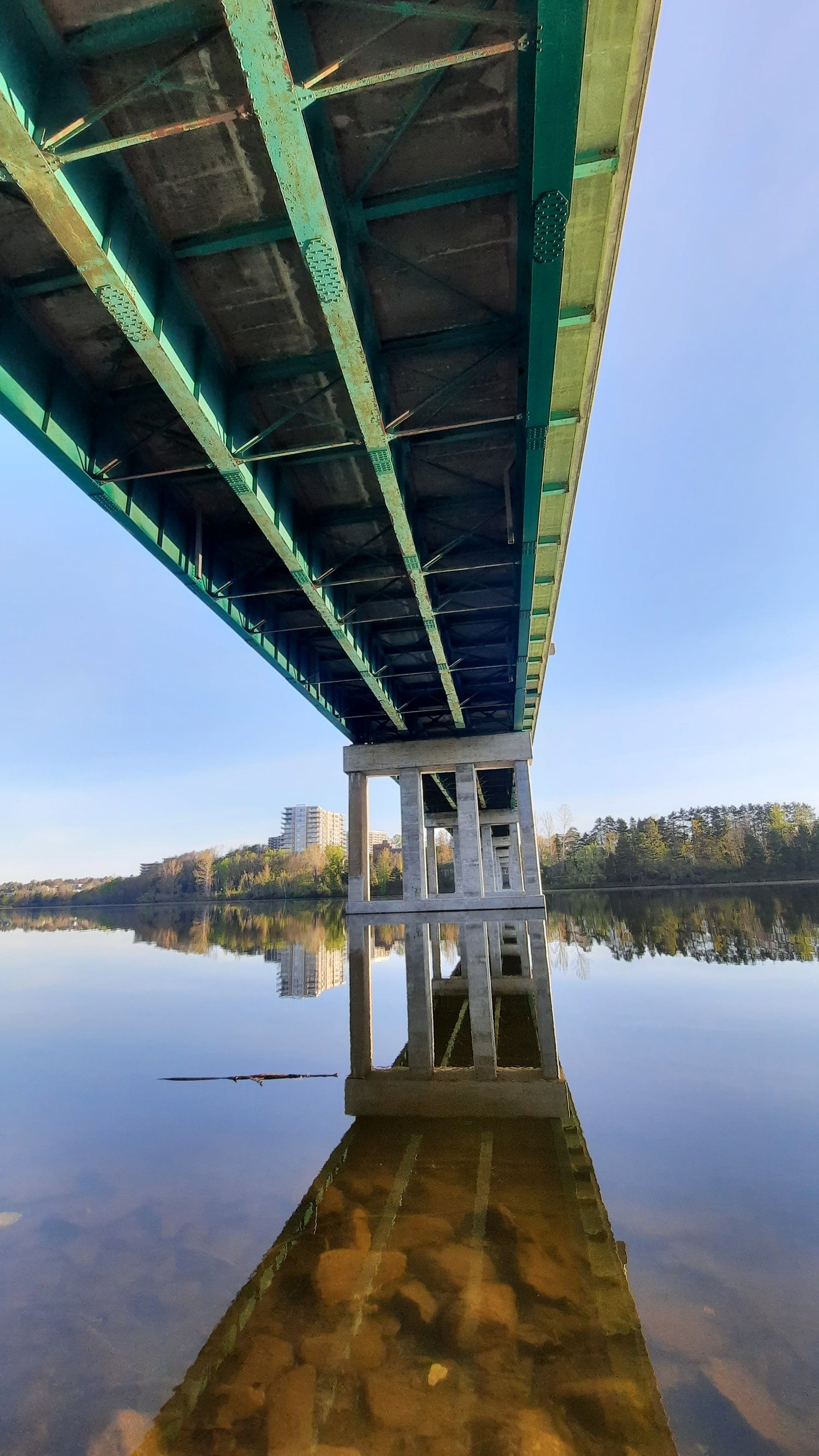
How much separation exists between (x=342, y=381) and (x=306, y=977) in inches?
988

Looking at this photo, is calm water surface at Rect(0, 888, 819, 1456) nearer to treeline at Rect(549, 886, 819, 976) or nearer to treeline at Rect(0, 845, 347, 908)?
treeline at Rect(549, 886, 819, 976)

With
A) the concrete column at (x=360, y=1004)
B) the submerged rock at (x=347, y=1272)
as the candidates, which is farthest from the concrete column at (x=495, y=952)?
the submerged rock at (x=347, y=1272)

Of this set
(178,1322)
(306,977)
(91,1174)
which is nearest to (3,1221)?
(91,1174)

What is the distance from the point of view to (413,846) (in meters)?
18.3

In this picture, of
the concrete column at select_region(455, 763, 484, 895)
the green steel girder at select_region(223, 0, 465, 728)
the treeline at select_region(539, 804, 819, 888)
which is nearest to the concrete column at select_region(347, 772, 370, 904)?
the concrete column at select_region(455, 763, 484, 895)

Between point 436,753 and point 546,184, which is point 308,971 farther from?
point 546,184

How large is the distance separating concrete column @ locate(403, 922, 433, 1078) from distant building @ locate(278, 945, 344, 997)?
25.4 ft

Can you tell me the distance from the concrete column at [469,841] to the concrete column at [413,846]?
1229 mm

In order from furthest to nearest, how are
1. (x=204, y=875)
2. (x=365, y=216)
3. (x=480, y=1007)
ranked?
1. (x=204, y=875)
2. (x=480, y=1007)
3. (x=365, y=216)

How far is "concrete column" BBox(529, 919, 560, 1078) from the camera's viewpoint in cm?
1250

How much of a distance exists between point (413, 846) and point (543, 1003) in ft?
18.6

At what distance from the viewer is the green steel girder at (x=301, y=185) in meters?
3.61

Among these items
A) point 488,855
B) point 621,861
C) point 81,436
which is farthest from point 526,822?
point 621,861

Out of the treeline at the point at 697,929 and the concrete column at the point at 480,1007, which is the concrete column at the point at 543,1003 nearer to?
the concrete column at the point at 480,1007
